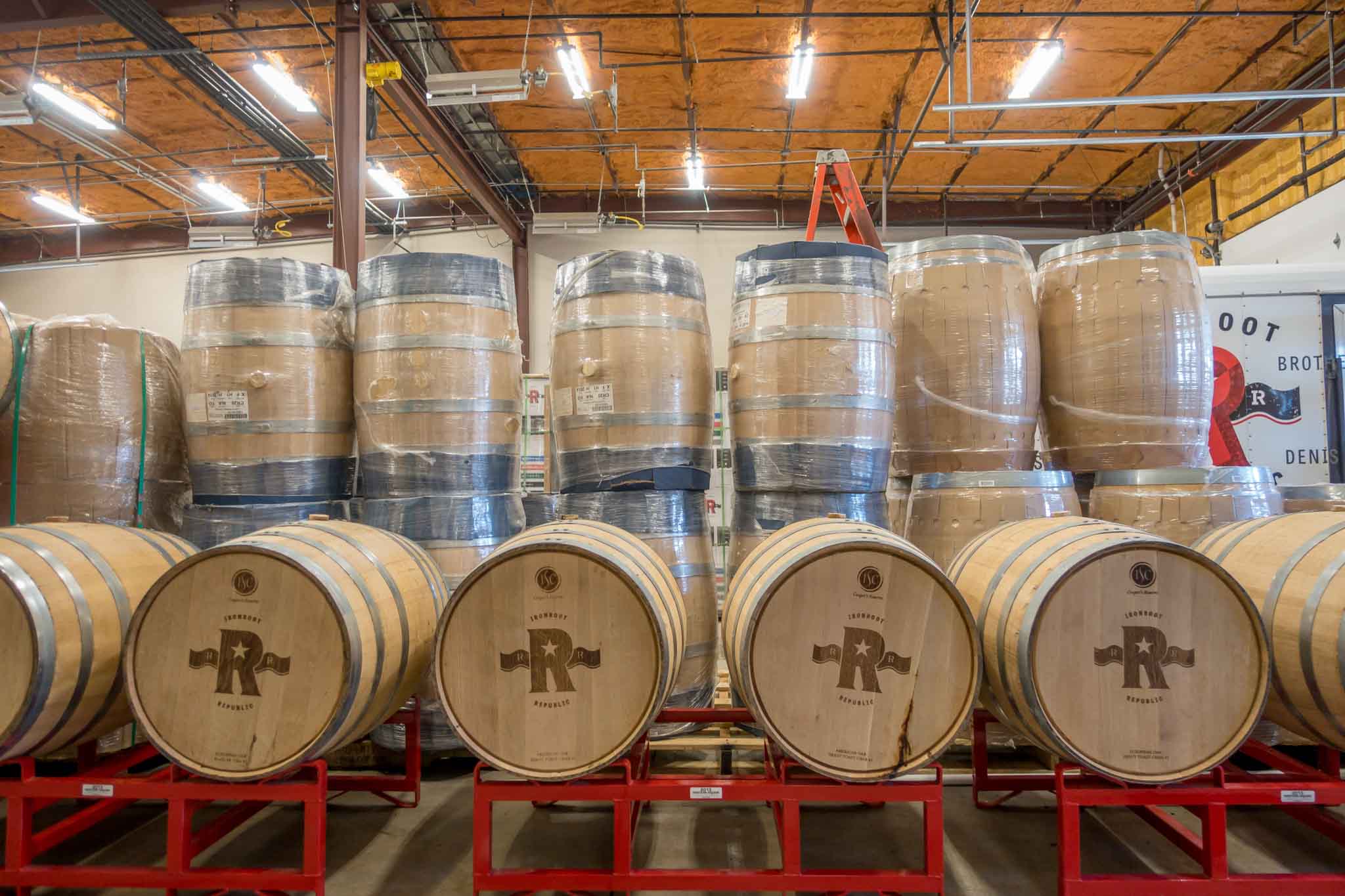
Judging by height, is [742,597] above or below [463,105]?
below

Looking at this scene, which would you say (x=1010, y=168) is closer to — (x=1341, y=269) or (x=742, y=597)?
(x=1341, y=269)

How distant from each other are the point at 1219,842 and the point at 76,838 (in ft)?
14.2

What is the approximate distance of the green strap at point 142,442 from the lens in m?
3.54

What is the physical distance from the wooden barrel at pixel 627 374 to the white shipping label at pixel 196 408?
158 cm

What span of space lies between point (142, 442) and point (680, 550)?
2.69 metres

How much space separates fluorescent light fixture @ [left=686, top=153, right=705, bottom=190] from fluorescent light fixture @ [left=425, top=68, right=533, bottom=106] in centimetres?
357

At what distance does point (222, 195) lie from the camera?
11.4 metres

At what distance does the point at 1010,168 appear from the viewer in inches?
429

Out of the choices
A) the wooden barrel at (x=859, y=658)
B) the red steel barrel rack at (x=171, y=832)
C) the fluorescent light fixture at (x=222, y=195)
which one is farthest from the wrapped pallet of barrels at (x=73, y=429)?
the fluorescent light fixture at (x=222, y=195)

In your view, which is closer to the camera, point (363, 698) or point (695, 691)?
point (363, 698)

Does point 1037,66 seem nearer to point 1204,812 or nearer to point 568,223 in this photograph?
point 568,223

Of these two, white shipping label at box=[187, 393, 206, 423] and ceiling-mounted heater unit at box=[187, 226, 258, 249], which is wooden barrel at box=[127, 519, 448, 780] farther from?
ceiling-mounted heater unit at box=[187, 226, 258, 249]

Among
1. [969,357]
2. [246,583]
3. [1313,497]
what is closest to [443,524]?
[246,583]

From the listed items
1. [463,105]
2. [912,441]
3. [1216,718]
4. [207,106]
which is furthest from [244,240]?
[1216,718]
